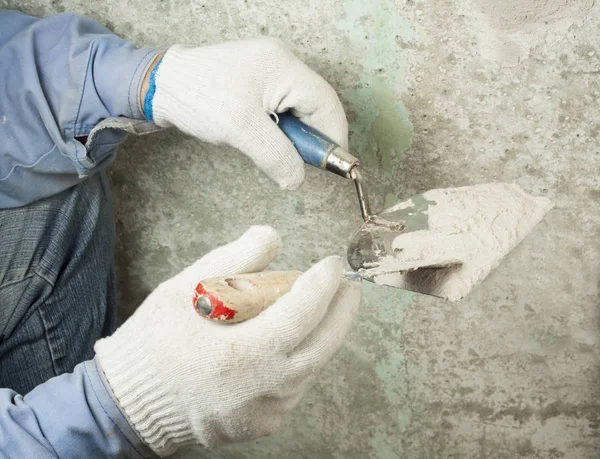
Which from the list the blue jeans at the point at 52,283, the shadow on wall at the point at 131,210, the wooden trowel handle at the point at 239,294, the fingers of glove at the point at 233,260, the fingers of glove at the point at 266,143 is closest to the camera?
the wooden trowel handle at the point at 239,294

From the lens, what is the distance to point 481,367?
1.43 metres

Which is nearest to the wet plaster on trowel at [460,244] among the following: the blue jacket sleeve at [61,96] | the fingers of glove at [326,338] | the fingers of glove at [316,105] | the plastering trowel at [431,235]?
the plastering trowel at [431,235]

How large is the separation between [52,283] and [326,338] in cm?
67

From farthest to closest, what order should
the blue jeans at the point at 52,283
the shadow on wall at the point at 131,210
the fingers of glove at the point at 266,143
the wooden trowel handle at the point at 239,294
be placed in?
the shadow on wall at the point at 131,210, the blue jeans at the point at 52,283, the fingers of glove at the point at 266,143, the wooden trowel handle at the point at 239,294

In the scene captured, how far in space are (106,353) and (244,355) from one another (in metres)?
0.21

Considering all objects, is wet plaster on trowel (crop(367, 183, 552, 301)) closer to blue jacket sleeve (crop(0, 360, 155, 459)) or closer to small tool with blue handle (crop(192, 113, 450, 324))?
small tool with blue handle (crop(192, 113, 450, 324))

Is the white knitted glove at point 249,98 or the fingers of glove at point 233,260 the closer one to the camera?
the fingers of glove at point 233,260

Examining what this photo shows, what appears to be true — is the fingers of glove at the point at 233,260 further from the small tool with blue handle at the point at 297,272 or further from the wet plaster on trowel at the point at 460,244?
the wet plaster on trowel at the point at 460,244

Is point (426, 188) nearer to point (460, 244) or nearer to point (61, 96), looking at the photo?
point (460, 244)

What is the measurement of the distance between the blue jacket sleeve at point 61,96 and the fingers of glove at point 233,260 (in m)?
0.37

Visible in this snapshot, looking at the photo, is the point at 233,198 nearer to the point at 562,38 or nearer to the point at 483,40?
the point at 483,40

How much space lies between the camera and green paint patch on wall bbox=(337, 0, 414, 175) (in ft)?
4.00

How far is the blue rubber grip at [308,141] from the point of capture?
44.5 inches

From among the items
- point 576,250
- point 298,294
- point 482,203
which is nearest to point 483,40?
point 482,203
